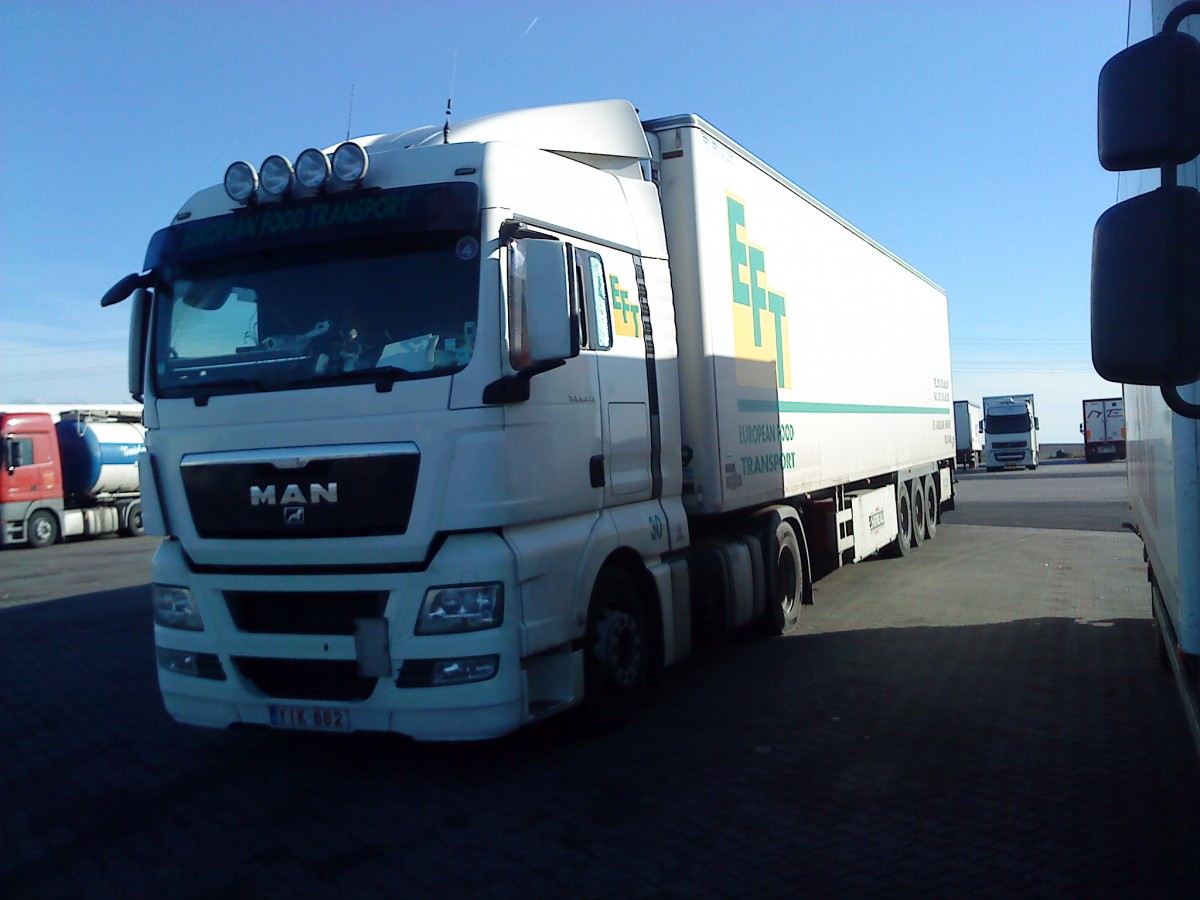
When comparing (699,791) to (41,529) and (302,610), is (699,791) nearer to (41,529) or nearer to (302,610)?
(302,610)

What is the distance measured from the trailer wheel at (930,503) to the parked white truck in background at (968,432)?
38.6 meters

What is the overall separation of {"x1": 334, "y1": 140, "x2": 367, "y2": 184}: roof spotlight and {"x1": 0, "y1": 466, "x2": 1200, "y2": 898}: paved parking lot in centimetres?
314

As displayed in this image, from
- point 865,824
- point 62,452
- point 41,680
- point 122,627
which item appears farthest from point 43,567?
point 865,824

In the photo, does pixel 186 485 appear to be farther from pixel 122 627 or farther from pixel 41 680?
pixel 122 627

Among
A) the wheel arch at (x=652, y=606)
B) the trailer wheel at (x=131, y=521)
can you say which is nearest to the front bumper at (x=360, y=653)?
the wheel arch at (x=652, y=606)

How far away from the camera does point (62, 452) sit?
90.2 ft

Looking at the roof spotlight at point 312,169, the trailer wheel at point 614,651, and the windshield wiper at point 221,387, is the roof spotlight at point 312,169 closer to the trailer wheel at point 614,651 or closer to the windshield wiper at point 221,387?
the windshield wiper at point 221,387

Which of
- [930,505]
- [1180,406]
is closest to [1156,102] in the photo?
[1180,406]

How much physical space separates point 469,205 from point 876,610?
6.75 meters

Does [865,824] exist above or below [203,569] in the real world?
below

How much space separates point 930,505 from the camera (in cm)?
1756

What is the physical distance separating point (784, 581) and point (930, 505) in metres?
8.82

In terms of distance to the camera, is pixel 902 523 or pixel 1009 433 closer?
pixel 902 523

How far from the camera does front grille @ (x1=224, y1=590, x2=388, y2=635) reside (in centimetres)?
556
